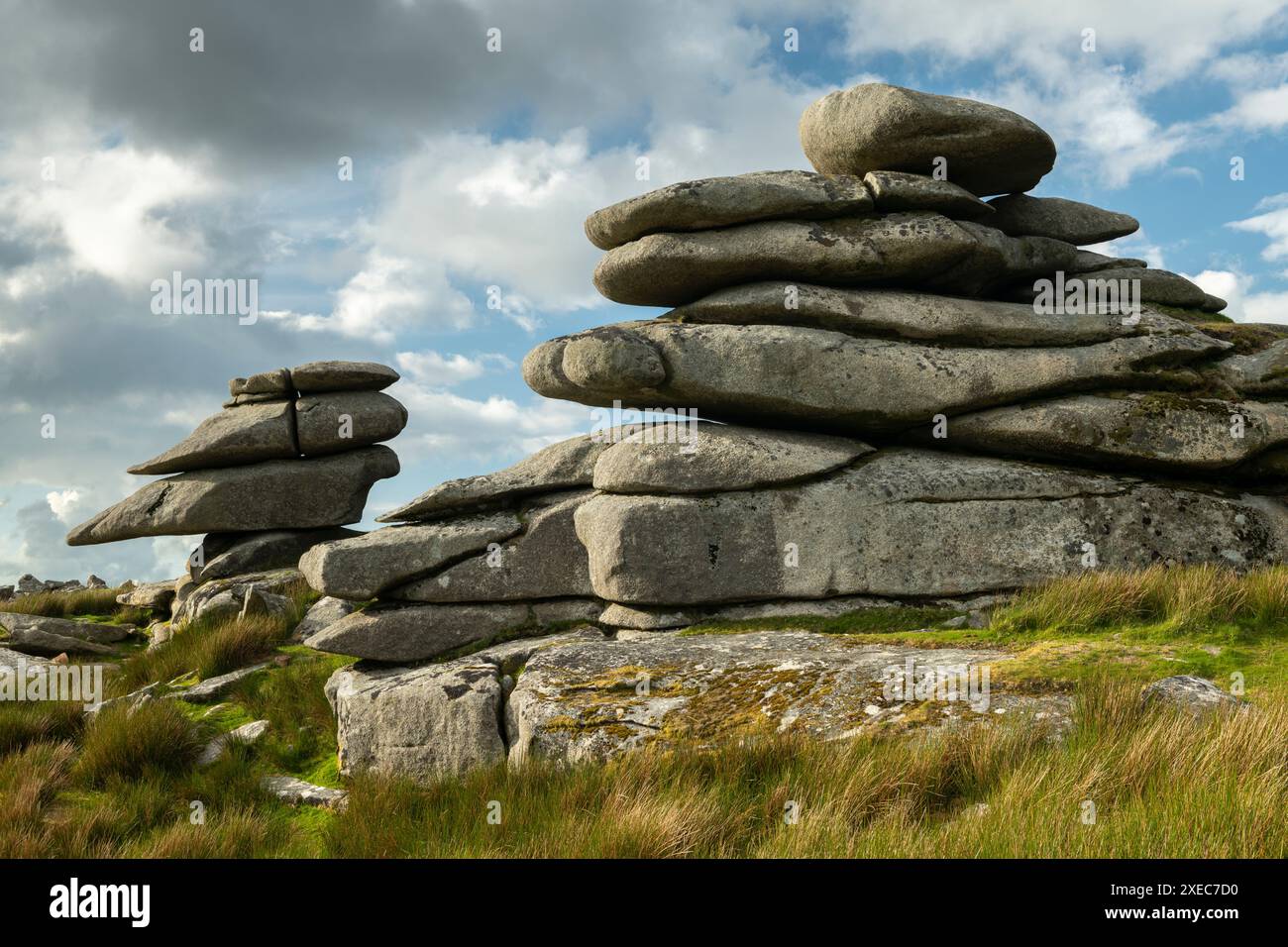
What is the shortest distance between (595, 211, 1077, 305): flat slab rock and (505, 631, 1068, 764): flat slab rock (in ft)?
20.8

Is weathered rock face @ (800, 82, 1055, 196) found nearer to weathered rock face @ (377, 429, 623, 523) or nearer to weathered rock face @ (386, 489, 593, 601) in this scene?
weathered rock face @ (377, 429, 623, 523)

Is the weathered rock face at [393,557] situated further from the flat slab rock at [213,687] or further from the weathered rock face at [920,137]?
the weathered rock face at [920,137]

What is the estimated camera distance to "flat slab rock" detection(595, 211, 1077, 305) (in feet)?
47.0

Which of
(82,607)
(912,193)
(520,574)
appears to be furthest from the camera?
(82,607)

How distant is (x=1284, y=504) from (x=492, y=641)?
39.2 feet

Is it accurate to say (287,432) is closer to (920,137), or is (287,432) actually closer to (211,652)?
(211,652)

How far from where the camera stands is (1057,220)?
17062 millimetres

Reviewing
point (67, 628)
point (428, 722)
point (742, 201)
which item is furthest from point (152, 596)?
point (742, 201)

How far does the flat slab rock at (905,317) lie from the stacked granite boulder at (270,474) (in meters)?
9.94

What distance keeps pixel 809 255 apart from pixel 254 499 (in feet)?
45.9

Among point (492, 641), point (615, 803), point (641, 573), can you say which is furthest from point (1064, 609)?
point (492, 641)

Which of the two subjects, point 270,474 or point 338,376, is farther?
point 338,376
